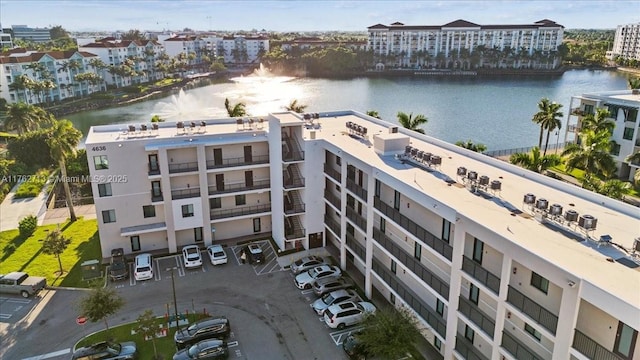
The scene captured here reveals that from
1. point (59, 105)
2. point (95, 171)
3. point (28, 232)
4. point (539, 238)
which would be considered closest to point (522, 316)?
point (539, 238)

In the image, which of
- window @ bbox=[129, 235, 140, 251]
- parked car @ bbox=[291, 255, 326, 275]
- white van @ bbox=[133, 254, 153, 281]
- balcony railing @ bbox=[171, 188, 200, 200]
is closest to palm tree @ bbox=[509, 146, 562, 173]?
parked car @ bbox=[291, 255, 326, 275]

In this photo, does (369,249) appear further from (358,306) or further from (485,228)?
(485,228)

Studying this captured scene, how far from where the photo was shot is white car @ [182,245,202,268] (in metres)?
40.1

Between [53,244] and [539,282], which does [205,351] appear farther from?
[539,282]

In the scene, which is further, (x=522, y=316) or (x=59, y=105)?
(x=59, y=105)

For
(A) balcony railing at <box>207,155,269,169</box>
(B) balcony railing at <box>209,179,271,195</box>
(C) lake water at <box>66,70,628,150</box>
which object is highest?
(A) balcony railing at <box>207,155,269,169</box>

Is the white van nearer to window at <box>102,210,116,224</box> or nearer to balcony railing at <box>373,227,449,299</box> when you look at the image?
window at <box>102,210,116,224</box>

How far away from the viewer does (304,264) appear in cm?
3928

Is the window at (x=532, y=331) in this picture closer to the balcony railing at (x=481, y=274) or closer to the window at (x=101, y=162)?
the balcony railing at (x=481, y=274)

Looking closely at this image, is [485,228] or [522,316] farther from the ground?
[485,228]

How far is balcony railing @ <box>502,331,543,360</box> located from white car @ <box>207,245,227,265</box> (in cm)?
2523

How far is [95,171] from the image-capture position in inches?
1561

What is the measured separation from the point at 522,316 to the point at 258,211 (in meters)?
28.8

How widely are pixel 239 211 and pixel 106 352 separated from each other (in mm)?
18518
